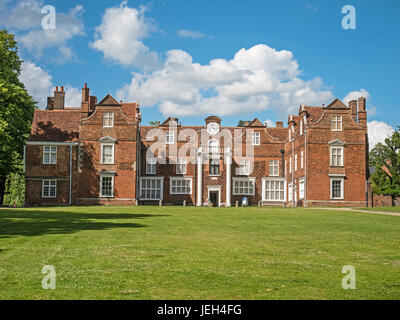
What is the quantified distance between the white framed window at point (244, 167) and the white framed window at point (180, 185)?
6.19 metres

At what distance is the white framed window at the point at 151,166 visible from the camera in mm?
52844

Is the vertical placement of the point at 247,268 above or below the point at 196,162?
below

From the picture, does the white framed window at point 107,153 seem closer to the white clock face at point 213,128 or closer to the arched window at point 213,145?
the arched window at point 213,145

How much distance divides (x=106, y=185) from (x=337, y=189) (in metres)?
23.6

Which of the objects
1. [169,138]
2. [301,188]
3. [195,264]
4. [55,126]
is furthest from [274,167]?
[195,264]

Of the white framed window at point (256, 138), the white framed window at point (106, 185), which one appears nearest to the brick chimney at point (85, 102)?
the white framed window at point (106, 185)

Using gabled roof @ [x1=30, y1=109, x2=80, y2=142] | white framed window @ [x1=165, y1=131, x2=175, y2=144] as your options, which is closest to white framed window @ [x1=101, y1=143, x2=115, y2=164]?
gabled roof @ [x1=30, y1=109, x2=80, y2=142]

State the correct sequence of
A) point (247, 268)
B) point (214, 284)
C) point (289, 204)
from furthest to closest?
point (289, 204), point (247, 268), point (214, 284)

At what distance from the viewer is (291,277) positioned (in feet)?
27.7
